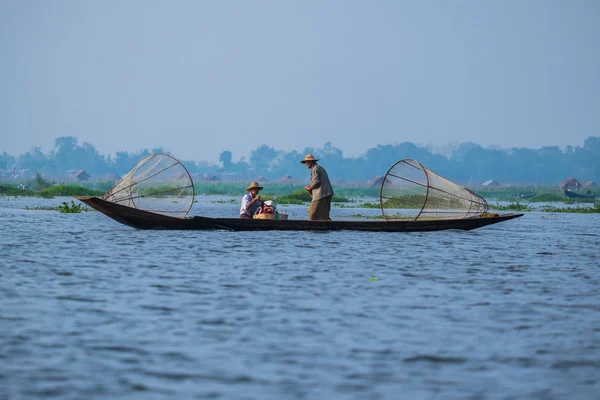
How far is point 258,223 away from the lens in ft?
49.3

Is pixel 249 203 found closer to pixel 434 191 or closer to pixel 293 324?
pixel 434 191

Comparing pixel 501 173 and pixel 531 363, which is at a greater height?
pixel 501 173

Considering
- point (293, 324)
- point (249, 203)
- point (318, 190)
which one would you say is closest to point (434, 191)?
point (318, 190)

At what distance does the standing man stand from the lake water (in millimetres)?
1866

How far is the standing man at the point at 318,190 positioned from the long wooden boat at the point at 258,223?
0.64 m

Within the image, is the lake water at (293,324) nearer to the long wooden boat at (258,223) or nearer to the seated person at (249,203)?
the long wooden boat at (258,223)

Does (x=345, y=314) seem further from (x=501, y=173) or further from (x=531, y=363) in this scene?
(x=501, y=173)

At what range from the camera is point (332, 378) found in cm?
547

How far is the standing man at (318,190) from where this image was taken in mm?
15531

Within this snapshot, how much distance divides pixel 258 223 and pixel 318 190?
139 cm

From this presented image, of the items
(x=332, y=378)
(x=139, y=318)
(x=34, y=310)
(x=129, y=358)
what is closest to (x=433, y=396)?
(x=332, y=378)

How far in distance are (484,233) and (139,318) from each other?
13.5 meters

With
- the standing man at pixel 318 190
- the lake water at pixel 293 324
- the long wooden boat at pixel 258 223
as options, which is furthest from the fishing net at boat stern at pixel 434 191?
the lake water at pixel 293 324

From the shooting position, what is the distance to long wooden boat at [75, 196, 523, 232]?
1494 cm
